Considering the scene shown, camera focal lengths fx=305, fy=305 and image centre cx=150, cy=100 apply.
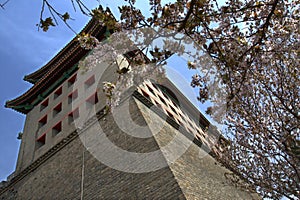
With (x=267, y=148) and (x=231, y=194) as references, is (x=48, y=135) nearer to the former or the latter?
(x=231, y=194)

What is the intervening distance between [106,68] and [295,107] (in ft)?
29.6

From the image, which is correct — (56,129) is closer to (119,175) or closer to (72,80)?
(72,80)

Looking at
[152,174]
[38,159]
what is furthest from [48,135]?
[152,174]

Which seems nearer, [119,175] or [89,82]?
[119,175]

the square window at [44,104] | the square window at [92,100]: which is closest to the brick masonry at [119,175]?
the square window at [92,100]

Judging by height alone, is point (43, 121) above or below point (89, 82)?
above

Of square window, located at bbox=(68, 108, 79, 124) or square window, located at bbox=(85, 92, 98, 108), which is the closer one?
square window, located at bbox=(85, 92, 98, 108)

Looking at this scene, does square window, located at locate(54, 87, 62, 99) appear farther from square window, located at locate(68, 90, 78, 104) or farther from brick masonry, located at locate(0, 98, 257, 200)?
brick masonry, located at locate(0, 98, 257, 200)

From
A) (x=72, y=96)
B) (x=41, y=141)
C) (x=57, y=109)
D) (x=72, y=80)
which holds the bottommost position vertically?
(x=41, y=141)

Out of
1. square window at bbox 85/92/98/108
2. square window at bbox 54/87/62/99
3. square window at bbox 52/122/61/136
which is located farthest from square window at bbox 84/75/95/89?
square window at bbox 54/87/62/99

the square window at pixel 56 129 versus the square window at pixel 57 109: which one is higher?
the square window at pixel 57 109

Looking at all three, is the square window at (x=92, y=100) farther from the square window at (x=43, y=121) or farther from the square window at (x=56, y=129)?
the square window at (x=43, y=121)

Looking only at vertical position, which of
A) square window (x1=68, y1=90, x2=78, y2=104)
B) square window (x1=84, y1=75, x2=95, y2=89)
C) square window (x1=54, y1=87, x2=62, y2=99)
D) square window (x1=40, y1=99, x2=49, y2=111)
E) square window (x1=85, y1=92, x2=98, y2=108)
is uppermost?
square window (x1=40, y1=99, x2=49, y2=111)

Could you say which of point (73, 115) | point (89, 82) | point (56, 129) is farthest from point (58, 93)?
point (73, 115)
